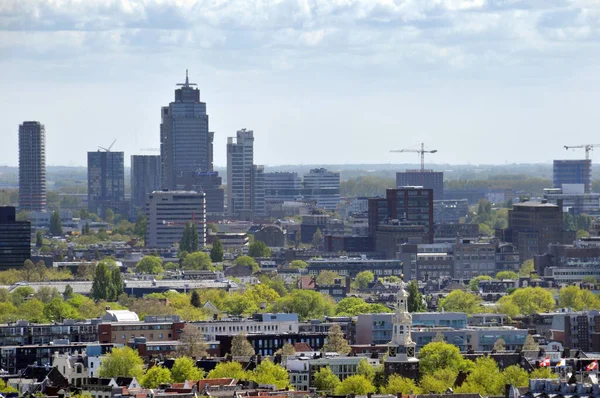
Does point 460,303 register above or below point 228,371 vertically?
below

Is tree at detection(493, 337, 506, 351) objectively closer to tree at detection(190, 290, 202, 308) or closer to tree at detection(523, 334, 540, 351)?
tree at detection(523, 334, 540, 351)

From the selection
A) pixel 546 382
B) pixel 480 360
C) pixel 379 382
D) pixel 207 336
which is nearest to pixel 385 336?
pixel 207 336

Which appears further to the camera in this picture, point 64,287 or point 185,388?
point 64,287

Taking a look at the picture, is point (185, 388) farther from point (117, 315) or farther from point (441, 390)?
point (117, 315)

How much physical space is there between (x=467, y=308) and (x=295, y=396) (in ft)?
229

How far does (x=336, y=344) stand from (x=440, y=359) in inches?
499

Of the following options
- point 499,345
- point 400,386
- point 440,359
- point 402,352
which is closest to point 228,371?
point 402,352

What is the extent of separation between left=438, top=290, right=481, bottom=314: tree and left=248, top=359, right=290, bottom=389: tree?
168 ft

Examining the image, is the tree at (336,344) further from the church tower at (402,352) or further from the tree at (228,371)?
the church tower at (402,352)

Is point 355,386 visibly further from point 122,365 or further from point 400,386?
point 122,365

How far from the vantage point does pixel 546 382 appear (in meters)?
87.7

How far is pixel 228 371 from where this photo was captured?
11381 cm

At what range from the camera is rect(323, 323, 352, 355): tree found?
426 ft

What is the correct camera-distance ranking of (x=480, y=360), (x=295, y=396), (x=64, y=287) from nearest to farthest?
(x=295, y=396) < (x=480, y=360) < (x=64, y=287)
